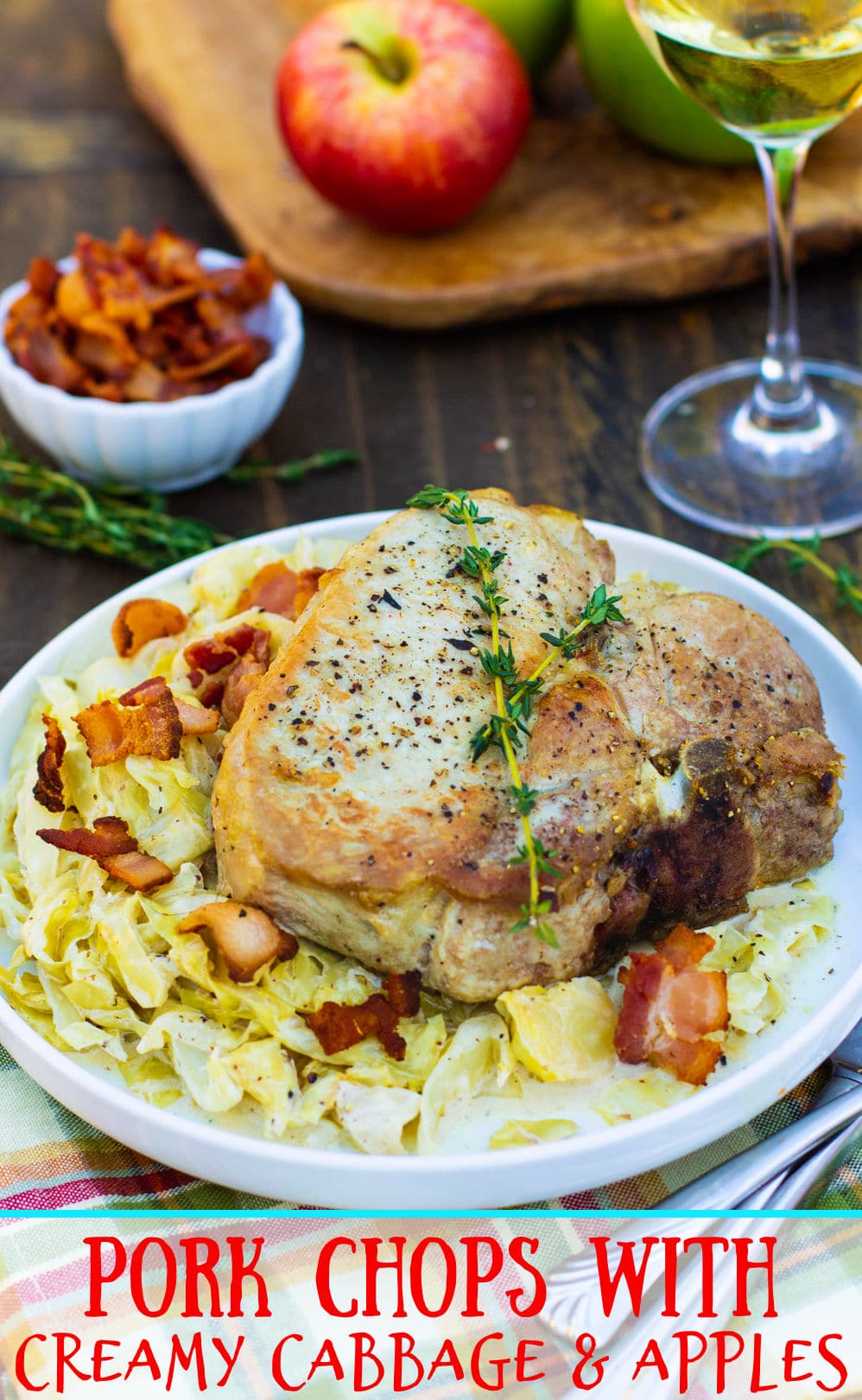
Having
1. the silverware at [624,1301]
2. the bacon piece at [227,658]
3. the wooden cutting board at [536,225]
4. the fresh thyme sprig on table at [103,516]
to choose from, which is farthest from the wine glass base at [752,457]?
the silverware at [624,1301]

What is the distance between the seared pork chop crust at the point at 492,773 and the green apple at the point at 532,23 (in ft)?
12.1

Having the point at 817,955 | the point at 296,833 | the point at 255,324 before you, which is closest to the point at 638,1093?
the point at 817,955

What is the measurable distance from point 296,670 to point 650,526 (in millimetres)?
2200

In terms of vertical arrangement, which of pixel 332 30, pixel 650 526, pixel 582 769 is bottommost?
pixel 650 526

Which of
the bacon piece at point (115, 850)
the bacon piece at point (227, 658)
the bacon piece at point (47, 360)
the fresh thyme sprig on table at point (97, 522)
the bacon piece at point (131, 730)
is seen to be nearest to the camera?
the bacon piece at point (115, 850)

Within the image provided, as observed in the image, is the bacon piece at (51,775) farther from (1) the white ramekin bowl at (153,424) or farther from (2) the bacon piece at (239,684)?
(1) the white ramekin bowl at (153,424)

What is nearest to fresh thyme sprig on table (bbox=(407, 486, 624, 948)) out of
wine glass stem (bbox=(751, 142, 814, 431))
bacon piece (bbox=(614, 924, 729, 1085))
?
bacon piece (bbox=(614, 924, 729, 1085))

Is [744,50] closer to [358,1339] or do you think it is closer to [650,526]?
[650,526]

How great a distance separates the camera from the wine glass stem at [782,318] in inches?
173

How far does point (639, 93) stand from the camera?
562 centimetres

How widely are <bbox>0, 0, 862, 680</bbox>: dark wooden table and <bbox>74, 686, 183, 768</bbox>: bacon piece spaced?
1353mm

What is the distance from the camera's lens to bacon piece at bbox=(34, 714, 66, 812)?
3105mm

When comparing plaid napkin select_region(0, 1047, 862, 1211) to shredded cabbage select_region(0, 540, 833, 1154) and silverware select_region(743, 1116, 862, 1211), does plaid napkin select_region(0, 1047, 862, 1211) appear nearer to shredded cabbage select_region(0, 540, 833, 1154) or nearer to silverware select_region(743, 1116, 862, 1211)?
silverware select_region(743, 1116, 862, 1211)

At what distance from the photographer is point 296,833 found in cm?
270
